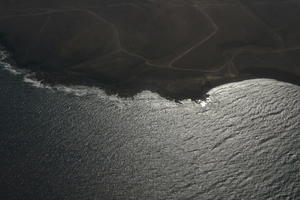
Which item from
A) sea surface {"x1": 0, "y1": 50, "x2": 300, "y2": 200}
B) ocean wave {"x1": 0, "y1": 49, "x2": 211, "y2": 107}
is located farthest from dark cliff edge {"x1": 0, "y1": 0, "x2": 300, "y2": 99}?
sea surface {"x1": 0, "y1": 50, "x2": 300, "y2": 200}

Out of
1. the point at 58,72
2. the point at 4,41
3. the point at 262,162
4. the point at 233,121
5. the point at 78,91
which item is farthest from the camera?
the point at 4,41

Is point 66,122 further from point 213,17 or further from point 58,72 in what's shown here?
point 213,17

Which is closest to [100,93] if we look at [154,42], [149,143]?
[149,143]

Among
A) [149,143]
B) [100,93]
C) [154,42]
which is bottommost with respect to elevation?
[149,143]

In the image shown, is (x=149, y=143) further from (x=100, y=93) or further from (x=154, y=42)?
(x=154, y=42)

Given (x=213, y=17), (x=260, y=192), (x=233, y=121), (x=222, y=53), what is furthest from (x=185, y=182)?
(x=213, y=17)

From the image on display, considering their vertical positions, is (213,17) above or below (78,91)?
above

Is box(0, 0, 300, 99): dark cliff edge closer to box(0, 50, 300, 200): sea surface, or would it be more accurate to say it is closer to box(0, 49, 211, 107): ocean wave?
box(0, 49, 211, 107): ocean wave
